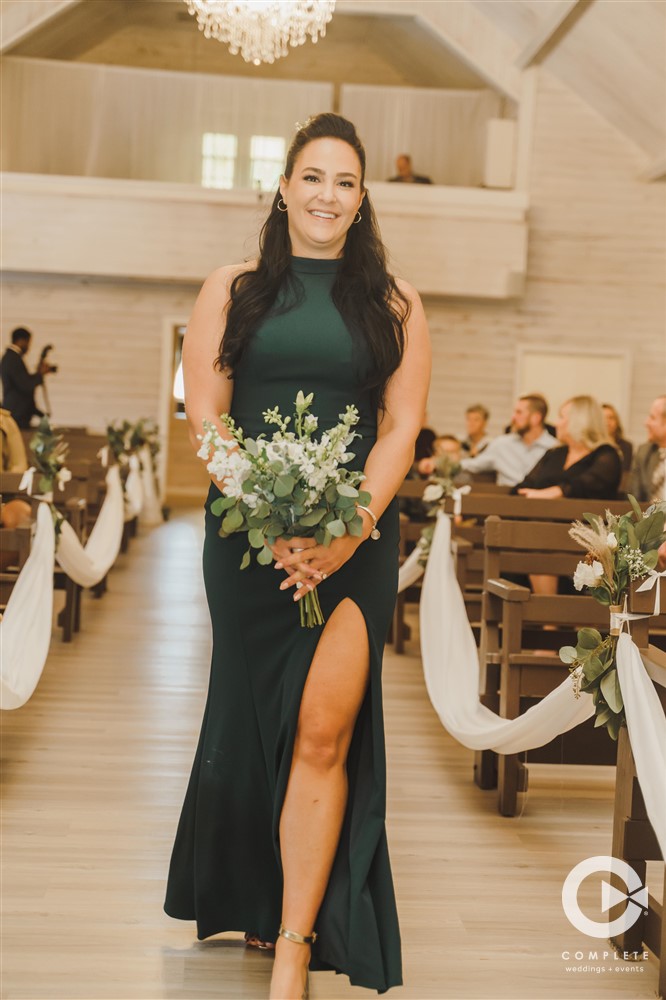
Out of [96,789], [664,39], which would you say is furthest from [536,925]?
[664,39]

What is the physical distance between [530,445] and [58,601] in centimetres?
344

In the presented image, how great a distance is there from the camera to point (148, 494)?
13125 mm

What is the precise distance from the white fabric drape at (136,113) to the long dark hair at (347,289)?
44.8ft

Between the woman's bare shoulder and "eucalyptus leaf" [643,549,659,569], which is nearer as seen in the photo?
the woman's bare shoulder

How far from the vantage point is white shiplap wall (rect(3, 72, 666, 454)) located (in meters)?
15.1

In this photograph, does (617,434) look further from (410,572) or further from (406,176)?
(406,176)

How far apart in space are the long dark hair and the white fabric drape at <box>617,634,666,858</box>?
92 cm

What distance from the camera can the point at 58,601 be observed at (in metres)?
7.97

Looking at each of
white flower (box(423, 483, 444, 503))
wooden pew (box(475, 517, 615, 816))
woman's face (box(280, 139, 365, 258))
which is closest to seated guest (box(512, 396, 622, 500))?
white flower (box(423, 483, 444, 503))

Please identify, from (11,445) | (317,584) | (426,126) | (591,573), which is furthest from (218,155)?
(317,584)

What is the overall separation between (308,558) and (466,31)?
45.9 ft

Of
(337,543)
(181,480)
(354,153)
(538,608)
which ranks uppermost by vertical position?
(354,153)

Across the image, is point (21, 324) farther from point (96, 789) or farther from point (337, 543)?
point (337, 543)

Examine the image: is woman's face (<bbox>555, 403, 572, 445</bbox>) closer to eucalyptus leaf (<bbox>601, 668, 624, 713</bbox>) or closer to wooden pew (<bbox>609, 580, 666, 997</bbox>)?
wooden pew (<bbox>609, 580, 666, 997</bbox>)
